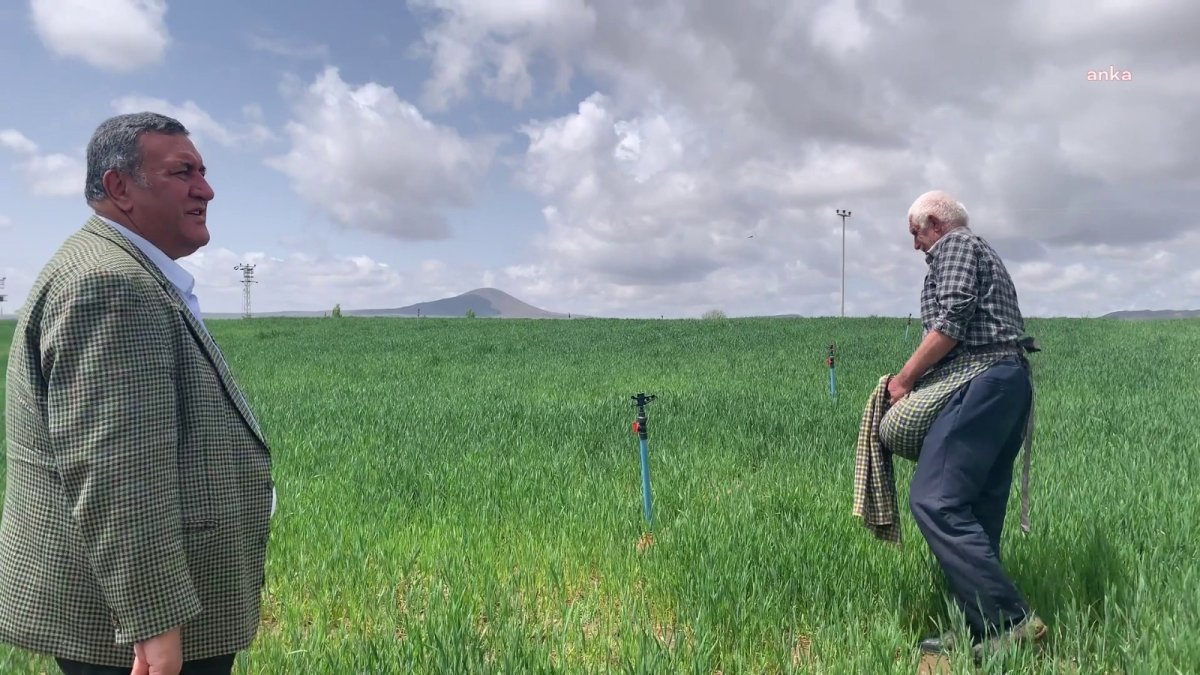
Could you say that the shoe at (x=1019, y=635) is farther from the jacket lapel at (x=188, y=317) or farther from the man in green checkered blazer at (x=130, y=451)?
the jacket lapel at (x=188, y=317)

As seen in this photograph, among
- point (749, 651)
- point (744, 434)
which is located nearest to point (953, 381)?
point (749, 651)

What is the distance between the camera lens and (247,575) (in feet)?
5.95

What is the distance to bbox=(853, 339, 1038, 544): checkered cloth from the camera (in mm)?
3104

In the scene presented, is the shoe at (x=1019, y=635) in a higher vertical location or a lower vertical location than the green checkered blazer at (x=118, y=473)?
Answer: lower

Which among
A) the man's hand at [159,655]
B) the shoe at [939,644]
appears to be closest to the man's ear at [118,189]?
the man's hand at [159,655]

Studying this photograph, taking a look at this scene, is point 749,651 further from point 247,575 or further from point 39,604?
point 39,604

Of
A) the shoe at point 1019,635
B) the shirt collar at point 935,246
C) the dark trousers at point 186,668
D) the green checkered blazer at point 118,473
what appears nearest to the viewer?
the green checkered blazer at point 118,473

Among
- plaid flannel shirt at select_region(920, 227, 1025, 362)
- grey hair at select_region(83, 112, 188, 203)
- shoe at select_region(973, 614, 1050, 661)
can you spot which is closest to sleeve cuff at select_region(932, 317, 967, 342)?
plaid flannel shirt at select_region(920, 227, 1025, 362)

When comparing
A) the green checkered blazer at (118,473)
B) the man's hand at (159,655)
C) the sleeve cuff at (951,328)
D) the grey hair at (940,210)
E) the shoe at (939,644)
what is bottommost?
the shoe at (939,644)

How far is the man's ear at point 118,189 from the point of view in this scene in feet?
5.73

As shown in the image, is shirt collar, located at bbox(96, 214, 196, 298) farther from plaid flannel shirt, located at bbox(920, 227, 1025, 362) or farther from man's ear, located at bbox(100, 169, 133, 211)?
plaid flannel shirt, located at bbox(920, 227, 1025, 362)

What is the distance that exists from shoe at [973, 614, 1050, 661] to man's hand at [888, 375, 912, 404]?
40.7 inches

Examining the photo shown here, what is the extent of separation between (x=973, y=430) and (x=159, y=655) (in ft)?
9.70

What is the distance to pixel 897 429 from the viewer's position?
3.23m
